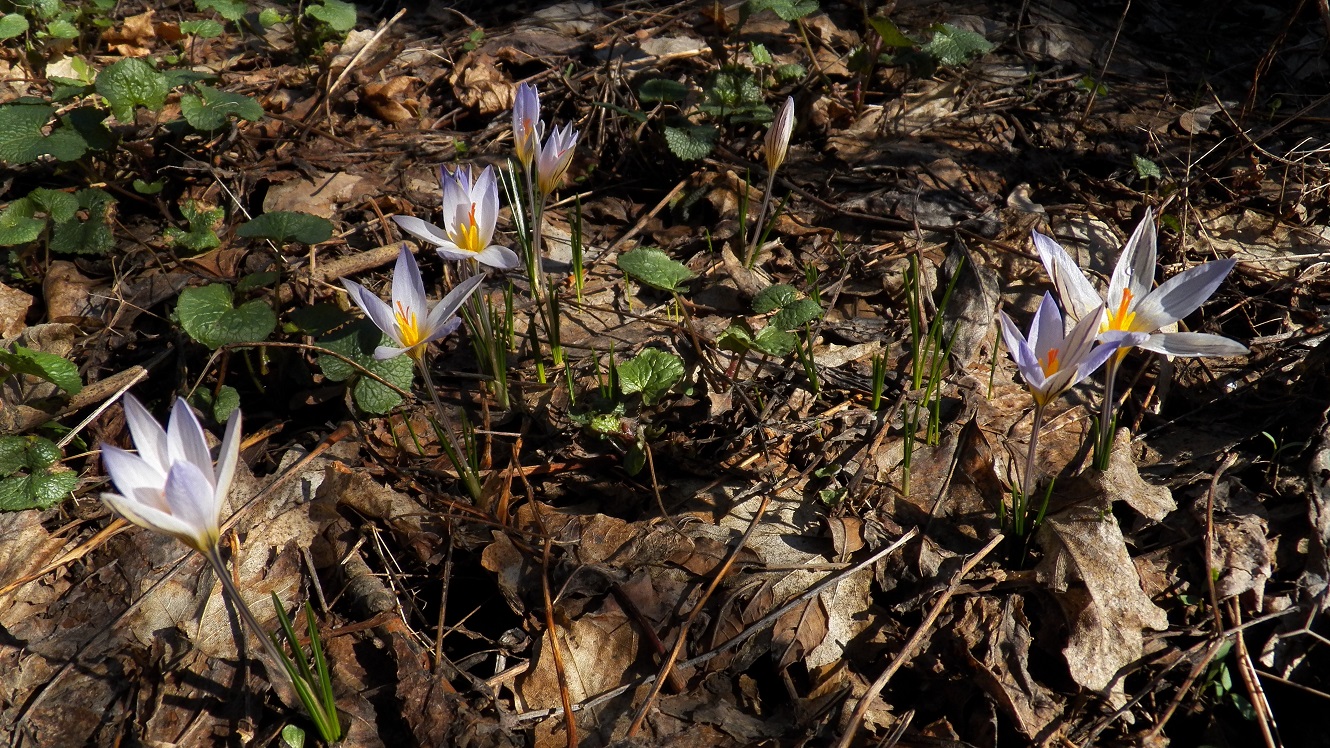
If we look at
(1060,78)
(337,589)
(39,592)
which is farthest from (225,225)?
(1060,78)

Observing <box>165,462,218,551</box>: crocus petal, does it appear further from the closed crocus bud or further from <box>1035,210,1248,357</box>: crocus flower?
the closed crocus bud

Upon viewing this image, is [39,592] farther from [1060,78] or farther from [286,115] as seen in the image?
[1060,78]

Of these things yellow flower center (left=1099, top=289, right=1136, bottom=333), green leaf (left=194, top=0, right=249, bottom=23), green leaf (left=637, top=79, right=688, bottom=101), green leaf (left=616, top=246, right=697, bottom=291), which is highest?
green leaf (left=194, top=0, right=249, bottom=23)

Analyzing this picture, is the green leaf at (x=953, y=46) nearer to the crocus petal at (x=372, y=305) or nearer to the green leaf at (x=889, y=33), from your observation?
the green leaf at (x=889, y=33)

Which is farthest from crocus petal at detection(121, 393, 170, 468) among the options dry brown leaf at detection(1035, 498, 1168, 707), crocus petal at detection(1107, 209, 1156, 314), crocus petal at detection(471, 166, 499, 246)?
crocus petal at detection(1107, 209, 1156, 314)

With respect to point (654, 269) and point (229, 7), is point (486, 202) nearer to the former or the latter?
point (654, 269)

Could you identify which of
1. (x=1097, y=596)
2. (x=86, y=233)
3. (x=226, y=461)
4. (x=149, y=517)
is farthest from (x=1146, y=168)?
(x=86, y=233)
